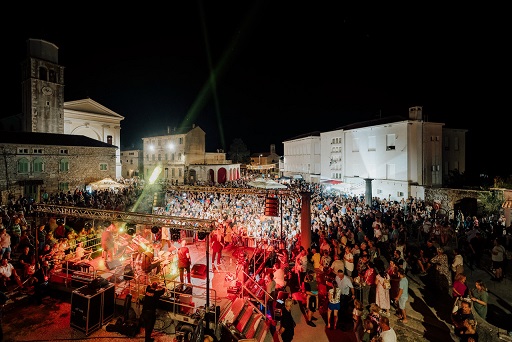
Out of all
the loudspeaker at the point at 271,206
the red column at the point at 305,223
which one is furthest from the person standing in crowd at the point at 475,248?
the loudspeaker at the point at 271,206

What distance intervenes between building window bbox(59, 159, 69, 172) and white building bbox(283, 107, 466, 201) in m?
27.0

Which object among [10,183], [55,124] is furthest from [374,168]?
[55,124]

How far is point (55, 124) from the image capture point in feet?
106

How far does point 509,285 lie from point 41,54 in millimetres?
43729

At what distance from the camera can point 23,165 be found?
22.7 metres

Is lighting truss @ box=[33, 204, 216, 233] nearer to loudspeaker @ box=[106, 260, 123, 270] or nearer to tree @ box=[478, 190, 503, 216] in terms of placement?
loudspeaker @ box=[106, 260, 123, 270]

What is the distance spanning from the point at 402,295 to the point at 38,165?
28.7 meters

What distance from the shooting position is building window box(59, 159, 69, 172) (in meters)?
25.2

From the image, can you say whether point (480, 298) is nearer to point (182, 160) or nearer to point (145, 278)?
point (145, 278)

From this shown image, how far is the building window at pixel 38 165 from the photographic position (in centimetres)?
2347

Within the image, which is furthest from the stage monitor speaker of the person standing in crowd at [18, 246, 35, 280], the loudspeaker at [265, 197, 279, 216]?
the loudspeaker at [265, 197, 279, 216]

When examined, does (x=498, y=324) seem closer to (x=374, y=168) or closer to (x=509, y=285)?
(x=509, y=285)

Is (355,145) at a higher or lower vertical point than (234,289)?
higher

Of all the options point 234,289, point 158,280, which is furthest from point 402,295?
point 158,280
